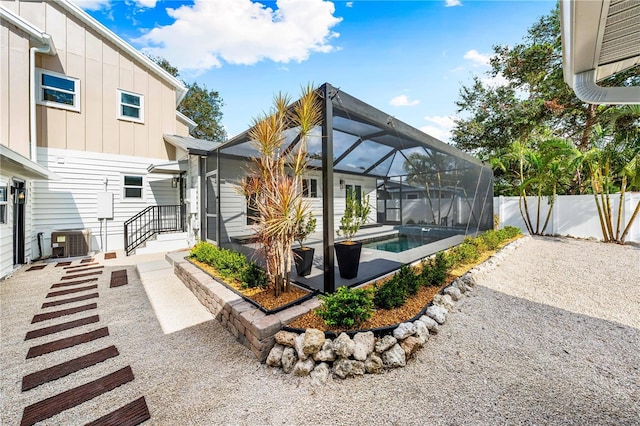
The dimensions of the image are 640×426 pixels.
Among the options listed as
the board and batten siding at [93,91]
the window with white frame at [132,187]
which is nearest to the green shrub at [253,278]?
the window with white frame at [132,187]

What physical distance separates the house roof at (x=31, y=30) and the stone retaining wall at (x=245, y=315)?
8.64 m

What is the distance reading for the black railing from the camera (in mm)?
8391

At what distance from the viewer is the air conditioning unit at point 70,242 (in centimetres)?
723

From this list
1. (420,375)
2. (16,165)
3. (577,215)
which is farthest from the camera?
(577,215)

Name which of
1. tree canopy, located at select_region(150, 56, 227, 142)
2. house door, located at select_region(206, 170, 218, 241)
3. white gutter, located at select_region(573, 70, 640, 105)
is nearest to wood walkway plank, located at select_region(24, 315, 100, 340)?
house door, located at select_region(206, 170, 218, 241)

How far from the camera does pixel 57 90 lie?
25.2 feet

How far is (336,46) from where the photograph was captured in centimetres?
727

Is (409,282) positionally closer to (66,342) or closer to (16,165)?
(66,342)

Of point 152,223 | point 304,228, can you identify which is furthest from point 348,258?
point 152,223

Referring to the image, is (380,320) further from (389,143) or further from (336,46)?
(336,46)

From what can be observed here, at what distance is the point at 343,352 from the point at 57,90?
1098cm

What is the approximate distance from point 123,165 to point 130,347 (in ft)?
26.2

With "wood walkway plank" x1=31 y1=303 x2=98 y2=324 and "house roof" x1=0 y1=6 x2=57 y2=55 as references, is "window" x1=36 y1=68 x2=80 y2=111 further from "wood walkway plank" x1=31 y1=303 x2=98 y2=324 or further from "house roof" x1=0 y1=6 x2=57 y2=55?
"wood walkway plank" x1=31 y1=303 x2=98 y2=324

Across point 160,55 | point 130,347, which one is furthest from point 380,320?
point 160,55
